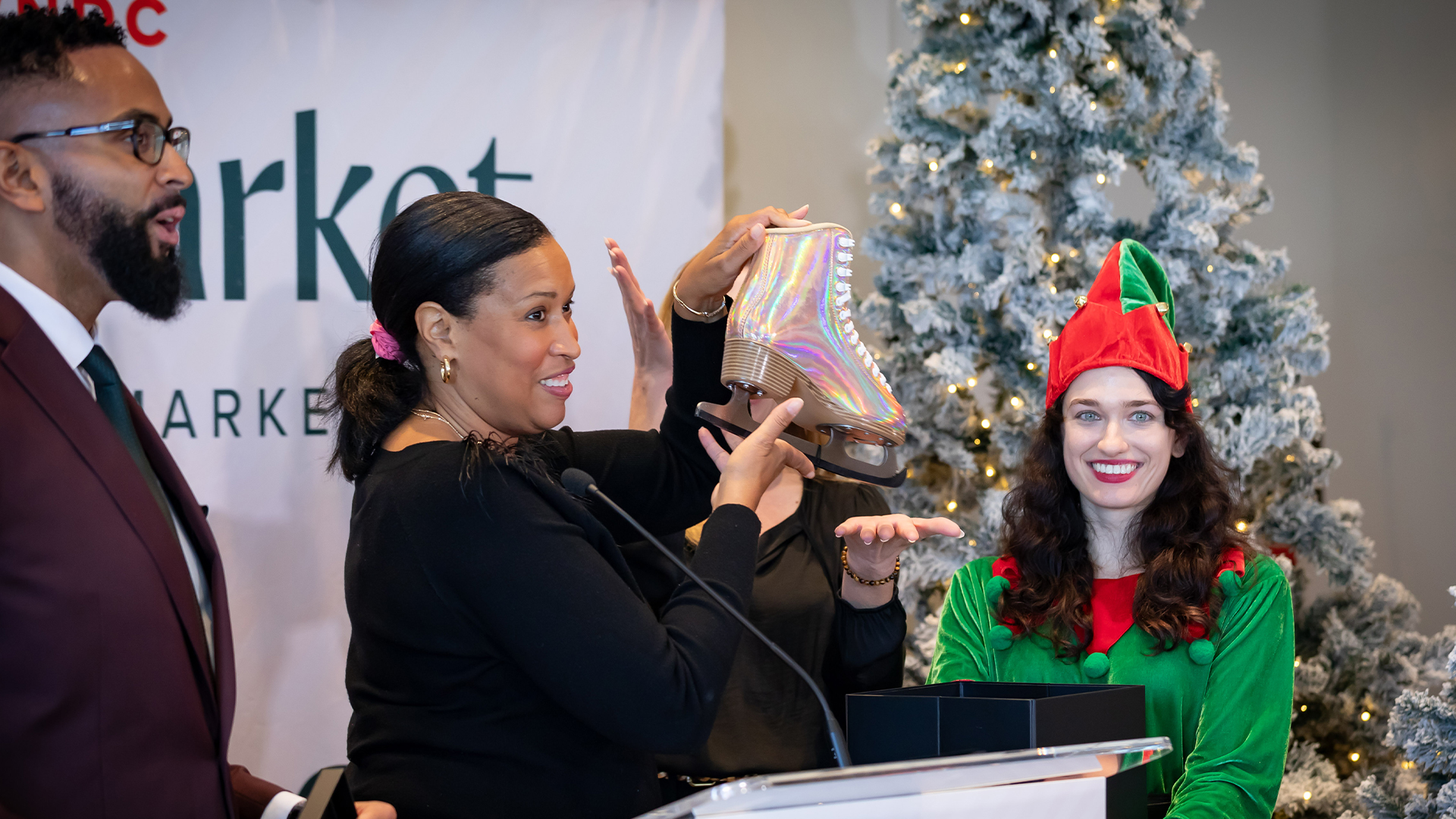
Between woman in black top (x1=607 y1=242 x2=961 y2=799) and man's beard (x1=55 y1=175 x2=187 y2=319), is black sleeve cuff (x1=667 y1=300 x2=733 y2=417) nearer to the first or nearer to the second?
woman in black top (x1=607 y1=242 x2=961 y2=799)

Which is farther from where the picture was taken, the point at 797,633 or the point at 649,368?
the point at 649,368

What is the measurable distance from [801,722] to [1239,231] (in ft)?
8.09

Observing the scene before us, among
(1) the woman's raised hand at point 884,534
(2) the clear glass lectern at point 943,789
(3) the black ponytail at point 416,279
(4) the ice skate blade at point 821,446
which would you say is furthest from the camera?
(1) the woman's raised hand at point 884,534

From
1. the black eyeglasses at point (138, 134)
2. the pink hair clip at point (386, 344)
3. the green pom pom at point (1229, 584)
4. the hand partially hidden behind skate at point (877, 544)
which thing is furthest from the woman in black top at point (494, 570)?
the green pom pom at point (1229, 584)

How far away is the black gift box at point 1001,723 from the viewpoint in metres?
1.26

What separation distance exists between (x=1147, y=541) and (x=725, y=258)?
0.95 m

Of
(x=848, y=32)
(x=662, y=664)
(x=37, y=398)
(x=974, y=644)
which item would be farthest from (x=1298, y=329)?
(x=37, y=398)

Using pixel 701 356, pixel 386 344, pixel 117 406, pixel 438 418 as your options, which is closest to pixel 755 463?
pixel 701 356

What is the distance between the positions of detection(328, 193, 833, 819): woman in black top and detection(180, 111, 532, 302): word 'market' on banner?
4.36 ft

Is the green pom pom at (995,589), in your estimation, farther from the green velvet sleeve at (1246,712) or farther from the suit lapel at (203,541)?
the suit lapel at (203,541)

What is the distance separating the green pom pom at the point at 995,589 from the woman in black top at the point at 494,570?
657 mm

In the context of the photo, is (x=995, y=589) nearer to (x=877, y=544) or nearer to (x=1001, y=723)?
(x=877, y=544)

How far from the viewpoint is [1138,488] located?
75.3 inches

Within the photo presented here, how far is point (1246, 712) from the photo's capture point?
1732 millimetres
